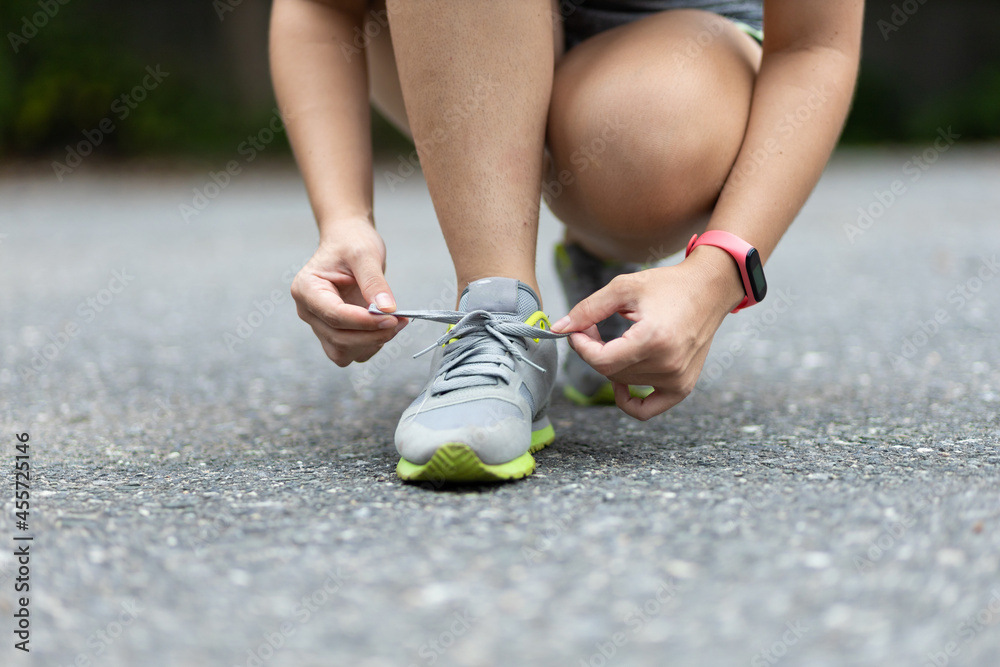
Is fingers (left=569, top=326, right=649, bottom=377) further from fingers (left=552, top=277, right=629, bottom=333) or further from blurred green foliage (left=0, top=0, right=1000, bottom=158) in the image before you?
blurred green foliage (left=0, top=0, right=1000, bottom=158)

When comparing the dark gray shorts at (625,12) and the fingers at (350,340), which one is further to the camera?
the dark gray shorts at (625,12)

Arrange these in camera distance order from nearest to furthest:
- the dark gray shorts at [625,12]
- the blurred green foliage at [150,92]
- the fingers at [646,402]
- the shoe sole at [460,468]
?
the shoe sole at [460,468] → the fingers at [646,402] → the dark gray shorts at [625,12] → the blurred green foliage at [150,92]

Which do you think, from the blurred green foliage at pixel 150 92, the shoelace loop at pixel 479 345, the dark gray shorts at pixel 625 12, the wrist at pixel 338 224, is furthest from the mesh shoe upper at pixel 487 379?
the blurred green foliage at pixel 150 92

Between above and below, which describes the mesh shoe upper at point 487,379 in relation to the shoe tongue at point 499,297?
below

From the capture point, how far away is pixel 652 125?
42.0 inches

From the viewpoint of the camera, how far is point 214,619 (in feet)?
2.21

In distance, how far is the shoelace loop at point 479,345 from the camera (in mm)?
971

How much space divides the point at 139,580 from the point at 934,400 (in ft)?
3.62

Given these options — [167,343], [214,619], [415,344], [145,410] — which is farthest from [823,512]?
[167,343]

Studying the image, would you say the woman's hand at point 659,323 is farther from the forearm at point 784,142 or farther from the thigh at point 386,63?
the thigh at point 386,63

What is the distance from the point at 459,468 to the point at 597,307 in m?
0.22

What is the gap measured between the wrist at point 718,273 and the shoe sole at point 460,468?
0.87 feet

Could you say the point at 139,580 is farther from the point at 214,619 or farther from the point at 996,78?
the point at 996,78

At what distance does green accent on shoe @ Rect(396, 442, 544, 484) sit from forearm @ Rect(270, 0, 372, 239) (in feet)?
1.13
